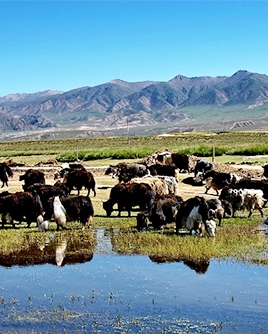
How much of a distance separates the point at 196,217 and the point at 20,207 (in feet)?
17.2

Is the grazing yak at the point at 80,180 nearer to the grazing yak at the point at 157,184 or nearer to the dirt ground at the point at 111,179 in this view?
the dirt ground at the point at 111,179

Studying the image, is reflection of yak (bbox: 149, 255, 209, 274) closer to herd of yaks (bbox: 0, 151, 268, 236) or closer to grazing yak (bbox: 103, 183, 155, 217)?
herd of yaks (bbox: 0, 151, 268, 236)

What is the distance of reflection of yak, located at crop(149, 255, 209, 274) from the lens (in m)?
12.7

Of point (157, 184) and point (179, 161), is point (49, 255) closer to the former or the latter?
point (157, 184)

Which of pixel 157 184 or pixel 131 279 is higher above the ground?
pixel 157 184

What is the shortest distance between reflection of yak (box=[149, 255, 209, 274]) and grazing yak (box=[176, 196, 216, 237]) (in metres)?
2.14

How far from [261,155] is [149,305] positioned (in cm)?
3246

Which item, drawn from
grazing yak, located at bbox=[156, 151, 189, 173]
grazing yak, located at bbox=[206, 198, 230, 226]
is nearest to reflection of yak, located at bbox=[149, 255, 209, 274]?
grazing yak, located at bbox=[206, 198, 230, 226]

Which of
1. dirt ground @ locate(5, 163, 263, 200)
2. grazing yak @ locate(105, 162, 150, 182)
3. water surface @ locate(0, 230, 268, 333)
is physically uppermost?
grazing yak @ locate(105, 162, 150, 182)

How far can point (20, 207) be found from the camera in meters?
17.3

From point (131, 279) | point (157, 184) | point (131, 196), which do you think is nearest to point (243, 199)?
point (131, 196)

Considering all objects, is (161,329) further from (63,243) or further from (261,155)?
(261,155)

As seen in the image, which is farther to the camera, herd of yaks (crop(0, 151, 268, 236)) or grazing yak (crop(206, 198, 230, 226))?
grazing yak (crop(206, 198, 230, 226))

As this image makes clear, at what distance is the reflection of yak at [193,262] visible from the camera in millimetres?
12684
